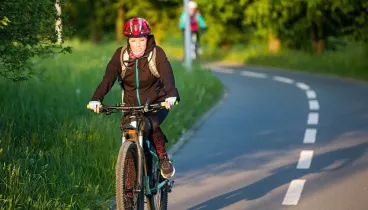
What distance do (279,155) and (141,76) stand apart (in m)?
4.46

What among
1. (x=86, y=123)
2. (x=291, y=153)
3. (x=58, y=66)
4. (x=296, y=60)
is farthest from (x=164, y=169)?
(x=296, y=60)

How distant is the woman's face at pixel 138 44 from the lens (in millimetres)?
7734

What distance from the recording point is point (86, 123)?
11.1 metres

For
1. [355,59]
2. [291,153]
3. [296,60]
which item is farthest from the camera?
[296,60]

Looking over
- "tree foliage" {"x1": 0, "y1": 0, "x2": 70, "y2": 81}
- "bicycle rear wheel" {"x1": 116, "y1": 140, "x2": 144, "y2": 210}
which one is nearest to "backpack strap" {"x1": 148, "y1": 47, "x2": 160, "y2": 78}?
"bicycle rear wheel" {"x1": 116, "y1": 140, "x2": 144, "y2": 210}

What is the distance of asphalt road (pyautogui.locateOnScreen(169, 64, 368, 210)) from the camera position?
30.1ft

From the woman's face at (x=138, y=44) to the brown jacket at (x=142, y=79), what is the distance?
0.20 ft

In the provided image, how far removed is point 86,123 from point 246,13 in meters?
20.2

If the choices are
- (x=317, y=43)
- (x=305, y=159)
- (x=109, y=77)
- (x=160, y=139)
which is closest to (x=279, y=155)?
(x=305, y=159)

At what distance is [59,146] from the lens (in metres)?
10.2

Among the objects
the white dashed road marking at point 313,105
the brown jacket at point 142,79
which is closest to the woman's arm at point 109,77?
the brown jacket at point 142,79

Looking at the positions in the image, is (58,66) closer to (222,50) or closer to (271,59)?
(271,59)

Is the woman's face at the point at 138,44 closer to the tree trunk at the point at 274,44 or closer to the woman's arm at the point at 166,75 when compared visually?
the woman's arm at the point at 166,75

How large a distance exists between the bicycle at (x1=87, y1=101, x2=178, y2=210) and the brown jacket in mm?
216
